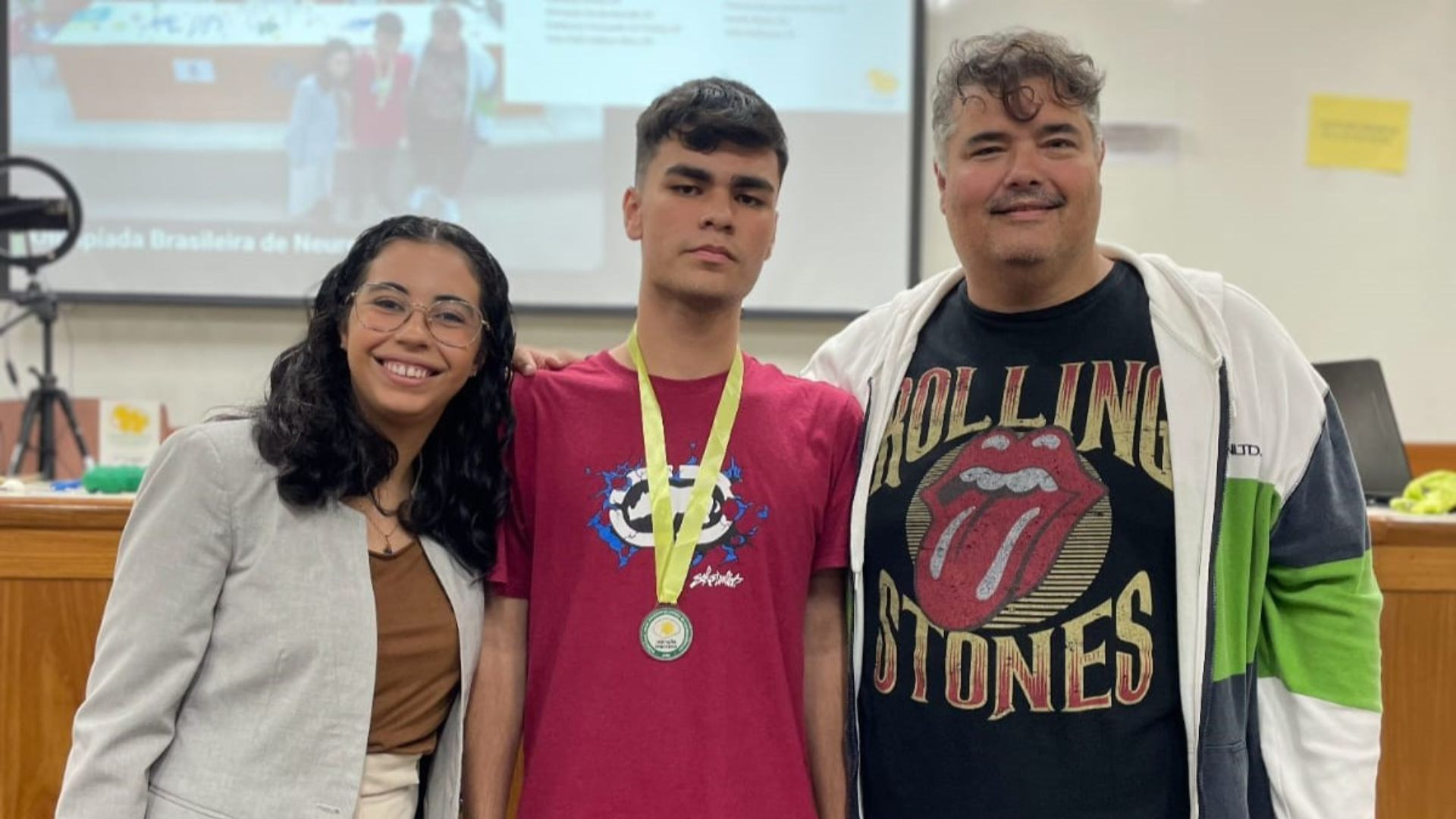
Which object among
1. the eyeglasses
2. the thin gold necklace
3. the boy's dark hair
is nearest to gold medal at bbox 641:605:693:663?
the thin gold necklace

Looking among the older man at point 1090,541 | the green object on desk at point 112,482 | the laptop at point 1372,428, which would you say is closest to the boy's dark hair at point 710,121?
the older man at point 1090,541

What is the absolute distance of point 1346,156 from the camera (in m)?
4.15

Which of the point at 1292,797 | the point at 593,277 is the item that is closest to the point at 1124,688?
the point at 1292,797

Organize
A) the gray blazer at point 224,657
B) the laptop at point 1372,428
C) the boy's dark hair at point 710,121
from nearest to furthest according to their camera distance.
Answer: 1. the gray blazer at point 224,657
2. the boy's dark hair at point 710,121
3. the laptop at point 1372,428

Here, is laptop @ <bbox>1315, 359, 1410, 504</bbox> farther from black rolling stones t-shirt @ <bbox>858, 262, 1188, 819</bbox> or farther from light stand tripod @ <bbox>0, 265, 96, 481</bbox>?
light stand tripod @ <bbox>0, 265, 96, 481</bbox>

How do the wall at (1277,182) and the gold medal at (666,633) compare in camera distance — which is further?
the wall at (1277,182)

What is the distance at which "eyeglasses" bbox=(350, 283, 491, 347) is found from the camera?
1.50 meters

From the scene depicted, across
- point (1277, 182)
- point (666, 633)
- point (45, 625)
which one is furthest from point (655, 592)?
point (1277, 182)

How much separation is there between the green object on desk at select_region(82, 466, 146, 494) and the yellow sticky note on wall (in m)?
3.92

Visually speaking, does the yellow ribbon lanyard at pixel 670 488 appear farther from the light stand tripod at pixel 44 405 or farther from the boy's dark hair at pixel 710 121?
the light stand tripod at pixel 44 405

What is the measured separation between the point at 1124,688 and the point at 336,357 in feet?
3.72

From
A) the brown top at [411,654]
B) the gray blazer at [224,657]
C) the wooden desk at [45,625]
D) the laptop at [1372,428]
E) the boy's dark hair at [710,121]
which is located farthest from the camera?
the laptop at [1372,428]

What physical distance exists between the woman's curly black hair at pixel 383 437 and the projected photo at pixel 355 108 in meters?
2.41

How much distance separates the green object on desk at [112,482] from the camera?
2.09 m
